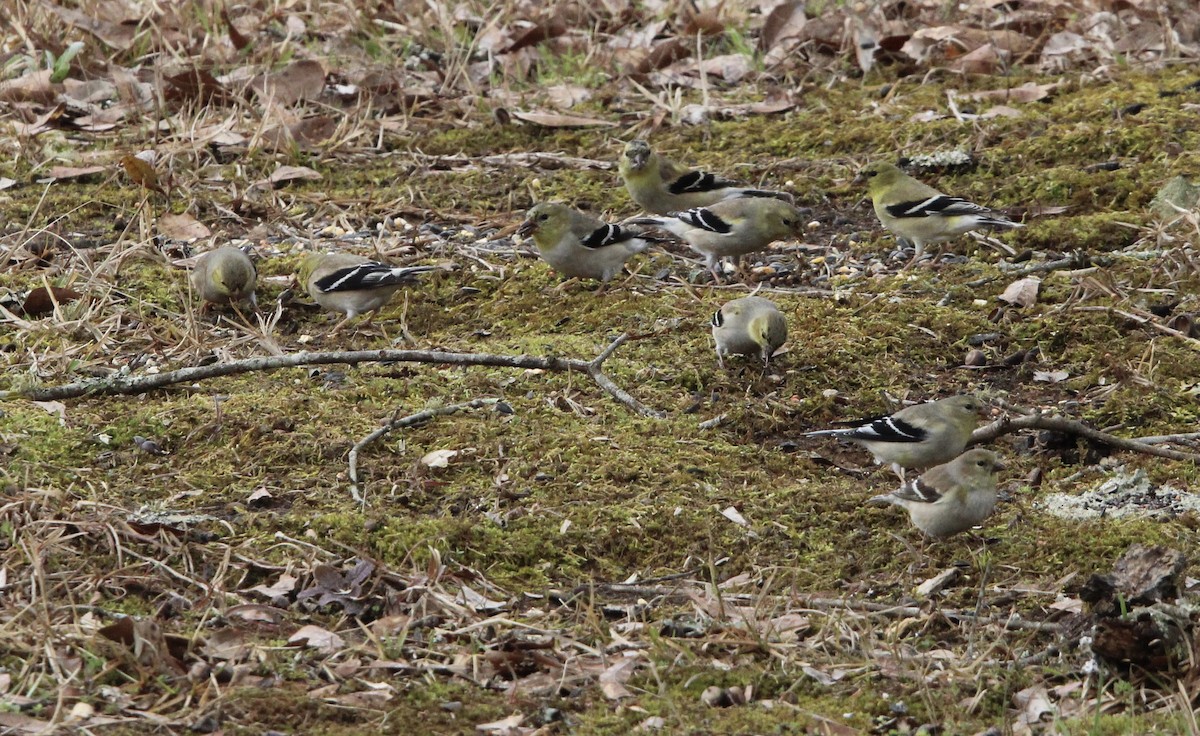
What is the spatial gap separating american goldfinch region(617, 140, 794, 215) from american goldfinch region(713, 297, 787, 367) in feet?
6.64

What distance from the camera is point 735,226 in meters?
7.22

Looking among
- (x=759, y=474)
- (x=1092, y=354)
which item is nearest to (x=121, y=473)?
(x=759, y=474)

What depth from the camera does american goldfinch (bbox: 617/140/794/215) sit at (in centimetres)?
790

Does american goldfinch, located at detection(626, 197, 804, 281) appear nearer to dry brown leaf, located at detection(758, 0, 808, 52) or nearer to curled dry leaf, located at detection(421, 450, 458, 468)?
curled dry leaf, located at detection(421, 450, 458, 468)

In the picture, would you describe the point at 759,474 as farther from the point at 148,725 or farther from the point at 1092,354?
the point at 148,725

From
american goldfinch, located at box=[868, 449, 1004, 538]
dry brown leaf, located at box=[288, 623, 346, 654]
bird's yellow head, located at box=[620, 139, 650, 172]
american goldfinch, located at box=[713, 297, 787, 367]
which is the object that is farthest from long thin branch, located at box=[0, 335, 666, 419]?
bird's yellow head, located at box=[620, 139, 650, 172]

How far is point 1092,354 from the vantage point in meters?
5.96

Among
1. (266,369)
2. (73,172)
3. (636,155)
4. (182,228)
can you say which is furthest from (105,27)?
(266,369)

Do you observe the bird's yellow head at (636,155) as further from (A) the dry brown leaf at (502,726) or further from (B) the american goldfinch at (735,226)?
(A) the dry brown leaf at (502,726)

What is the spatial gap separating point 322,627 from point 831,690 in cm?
135

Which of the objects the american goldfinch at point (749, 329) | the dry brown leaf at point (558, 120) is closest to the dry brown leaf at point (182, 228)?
the dry brown leaf at point (558, 120)

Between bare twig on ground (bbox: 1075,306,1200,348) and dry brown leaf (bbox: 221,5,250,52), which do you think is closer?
bare twig on ground (bbox: 1075,306,1200,348)

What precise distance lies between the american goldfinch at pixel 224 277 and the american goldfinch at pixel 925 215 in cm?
306

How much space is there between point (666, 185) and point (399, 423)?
3.14 metres
